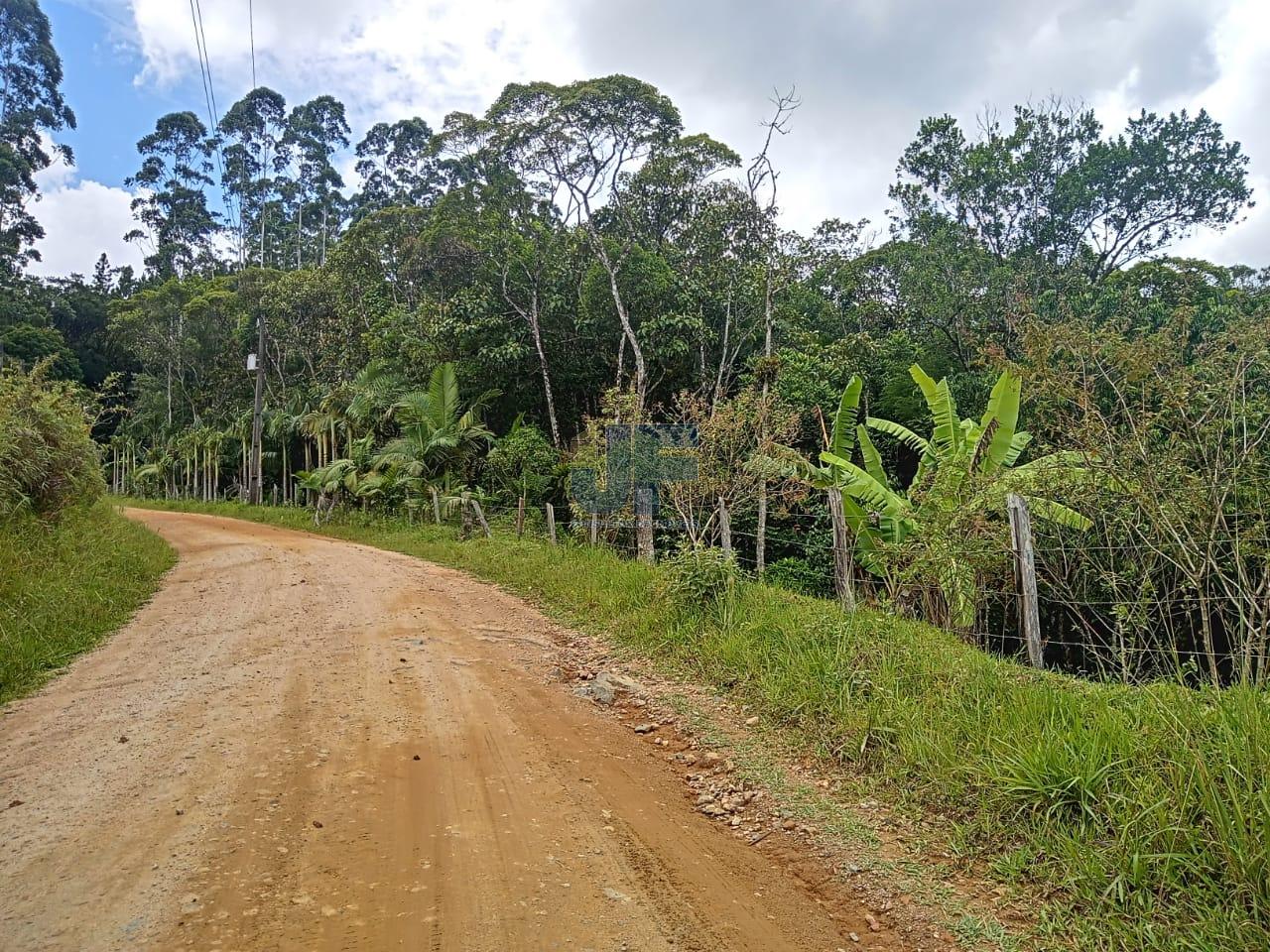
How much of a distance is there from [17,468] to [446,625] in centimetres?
639

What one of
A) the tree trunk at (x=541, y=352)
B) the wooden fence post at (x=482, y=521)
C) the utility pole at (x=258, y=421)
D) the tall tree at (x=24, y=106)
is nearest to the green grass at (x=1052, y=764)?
the wooden fence post at (x=482, y=521)

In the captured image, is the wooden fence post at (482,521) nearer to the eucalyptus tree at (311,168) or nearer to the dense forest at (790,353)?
the dense forest at (790,353)

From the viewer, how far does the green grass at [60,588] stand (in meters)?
5.75

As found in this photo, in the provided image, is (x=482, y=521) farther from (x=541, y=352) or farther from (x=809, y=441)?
(x=809, y=441)

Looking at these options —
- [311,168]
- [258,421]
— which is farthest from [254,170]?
[258,421]

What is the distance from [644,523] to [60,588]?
642 cm

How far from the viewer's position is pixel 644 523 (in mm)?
9953

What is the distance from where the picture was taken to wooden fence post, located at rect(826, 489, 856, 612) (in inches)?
244

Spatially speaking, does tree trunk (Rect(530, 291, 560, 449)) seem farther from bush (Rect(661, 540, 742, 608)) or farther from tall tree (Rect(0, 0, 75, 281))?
tall tree (Rect(0, 0, 75, 281))

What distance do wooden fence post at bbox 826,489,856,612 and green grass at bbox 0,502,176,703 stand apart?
20.0 ft

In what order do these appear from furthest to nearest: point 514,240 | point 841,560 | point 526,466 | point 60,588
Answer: point 514,240, point 526,466, point 60,588, point 841,560

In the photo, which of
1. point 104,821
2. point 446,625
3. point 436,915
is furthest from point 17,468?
point 436,915

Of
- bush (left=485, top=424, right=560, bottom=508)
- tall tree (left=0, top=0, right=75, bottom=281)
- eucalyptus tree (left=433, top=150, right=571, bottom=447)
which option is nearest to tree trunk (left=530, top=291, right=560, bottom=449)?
eucalyptus tree (left=433, top=150, right=571, bottom=447)

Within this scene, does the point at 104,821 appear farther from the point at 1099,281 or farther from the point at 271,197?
the point at 271,197
